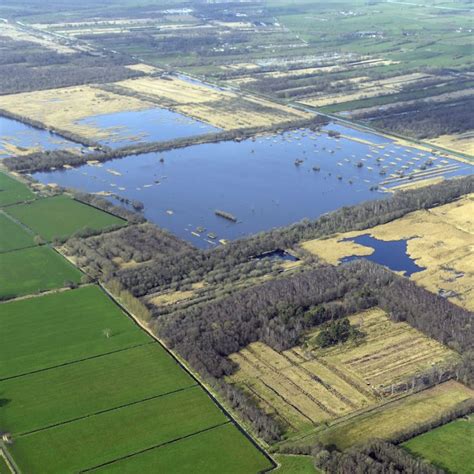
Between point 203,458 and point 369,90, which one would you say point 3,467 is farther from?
point 369,90

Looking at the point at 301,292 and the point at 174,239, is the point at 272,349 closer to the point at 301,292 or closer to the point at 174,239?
the point at 301,292

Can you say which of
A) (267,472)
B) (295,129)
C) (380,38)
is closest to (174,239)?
(267,472)

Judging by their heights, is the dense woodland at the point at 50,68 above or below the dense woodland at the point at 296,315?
above

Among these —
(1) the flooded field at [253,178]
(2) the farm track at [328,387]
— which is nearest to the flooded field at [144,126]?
(1) the flooded field at [253,178]

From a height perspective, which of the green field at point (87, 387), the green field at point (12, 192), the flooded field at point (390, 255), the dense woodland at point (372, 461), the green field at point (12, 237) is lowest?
the green field at point (87, 387)

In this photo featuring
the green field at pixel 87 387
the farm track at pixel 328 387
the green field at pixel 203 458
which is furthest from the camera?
the farm track at pixel 328 387

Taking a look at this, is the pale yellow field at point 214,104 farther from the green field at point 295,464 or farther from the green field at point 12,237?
the green field at point 295,464

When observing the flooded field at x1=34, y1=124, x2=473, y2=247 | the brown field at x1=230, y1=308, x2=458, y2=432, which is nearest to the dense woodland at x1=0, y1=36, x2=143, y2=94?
the flooded field at x1=34, y1=124, x2=473, y2=247

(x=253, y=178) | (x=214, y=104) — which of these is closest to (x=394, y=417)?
(x=253, y=178)
